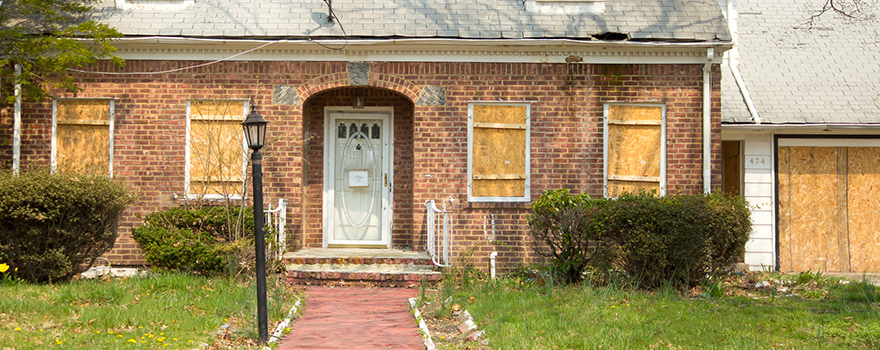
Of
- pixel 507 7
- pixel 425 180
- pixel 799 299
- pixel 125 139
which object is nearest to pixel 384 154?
pixel 425 180

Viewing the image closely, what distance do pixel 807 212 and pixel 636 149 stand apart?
11.2 feet

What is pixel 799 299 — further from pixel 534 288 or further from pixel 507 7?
pixel 507 7

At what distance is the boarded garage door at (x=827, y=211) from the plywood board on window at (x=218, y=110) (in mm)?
8503

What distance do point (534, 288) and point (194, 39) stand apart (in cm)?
578

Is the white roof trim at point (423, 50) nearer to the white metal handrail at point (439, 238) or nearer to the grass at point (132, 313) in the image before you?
the white metal handrail at point (439, 238)

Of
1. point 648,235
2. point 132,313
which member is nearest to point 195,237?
point 132,313

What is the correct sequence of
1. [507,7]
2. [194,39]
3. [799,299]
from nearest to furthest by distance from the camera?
[799,299] → [194,39] → [507,7]

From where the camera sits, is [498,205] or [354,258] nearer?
[354,258]

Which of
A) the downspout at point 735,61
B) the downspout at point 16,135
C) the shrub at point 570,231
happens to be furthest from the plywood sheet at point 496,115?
the downspout at point 16,135

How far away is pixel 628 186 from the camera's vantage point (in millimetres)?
11180

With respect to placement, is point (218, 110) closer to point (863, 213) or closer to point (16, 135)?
point (16, 135)

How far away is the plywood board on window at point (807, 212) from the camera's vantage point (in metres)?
12.3

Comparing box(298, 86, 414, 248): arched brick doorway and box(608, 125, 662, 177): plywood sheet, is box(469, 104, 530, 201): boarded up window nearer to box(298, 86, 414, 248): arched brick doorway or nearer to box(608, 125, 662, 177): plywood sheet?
box(298, 86, 414, 248): arched brick doorway

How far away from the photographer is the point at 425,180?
11070mm
